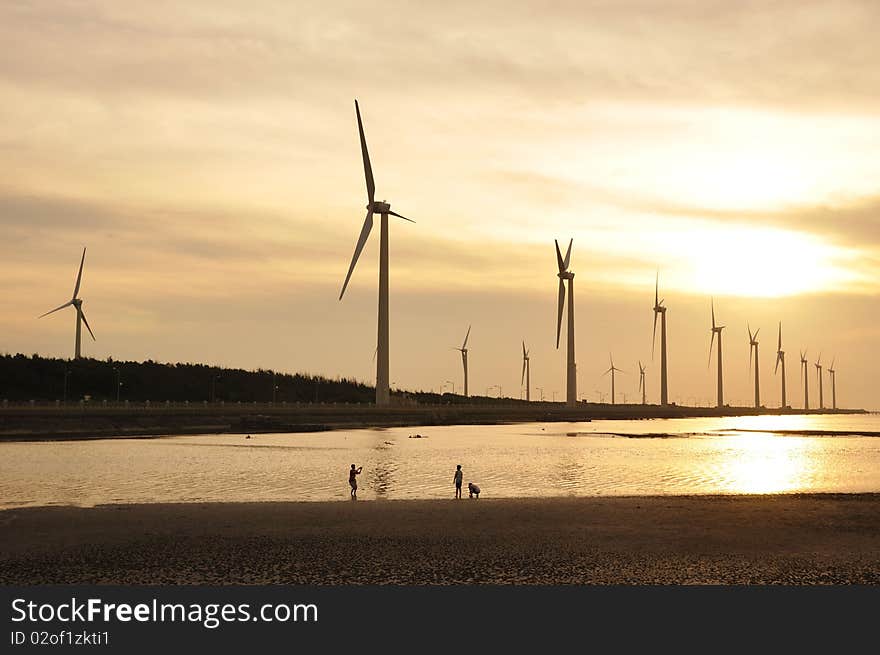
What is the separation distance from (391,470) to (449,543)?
34.1 meters

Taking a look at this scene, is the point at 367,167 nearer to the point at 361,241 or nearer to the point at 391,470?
the point at 361,241

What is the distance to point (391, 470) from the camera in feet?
191

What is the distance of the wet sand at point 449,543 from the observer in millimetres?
20422

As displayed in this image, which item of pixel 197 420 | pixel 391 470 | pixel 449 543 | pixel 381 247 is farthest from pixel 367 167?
pixel 449 543

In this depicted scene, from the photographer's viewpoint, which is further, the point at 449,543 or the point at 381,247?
the point at 381,247

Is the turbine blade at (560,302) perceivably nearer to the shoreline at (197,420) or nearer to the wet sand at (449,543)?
the shoreline at (197,420)

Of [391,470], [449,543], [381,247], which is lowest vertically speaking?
[391,470]

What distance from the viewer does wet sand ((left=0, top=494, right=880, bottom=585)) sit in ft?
67.0

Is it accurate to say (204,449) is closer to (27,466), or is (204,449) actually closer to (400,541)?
(27,466)

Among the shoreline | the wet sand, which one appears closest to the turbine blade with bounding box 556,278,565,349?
the shoreline

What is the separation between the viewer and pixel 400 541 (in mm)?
24844

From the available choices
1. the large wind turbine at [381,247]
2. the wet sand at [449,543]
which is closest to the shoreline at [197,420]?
the large wind turbine at [381,247]

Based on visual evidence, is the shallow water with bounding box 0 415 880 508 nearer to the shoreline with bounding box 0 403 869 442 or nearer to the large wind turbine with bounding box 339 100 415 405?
the shoreline with bounding box 0 403 869 442

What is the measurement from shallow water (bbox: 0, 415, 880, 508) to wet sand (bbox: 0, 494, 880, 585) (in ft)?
31.5
